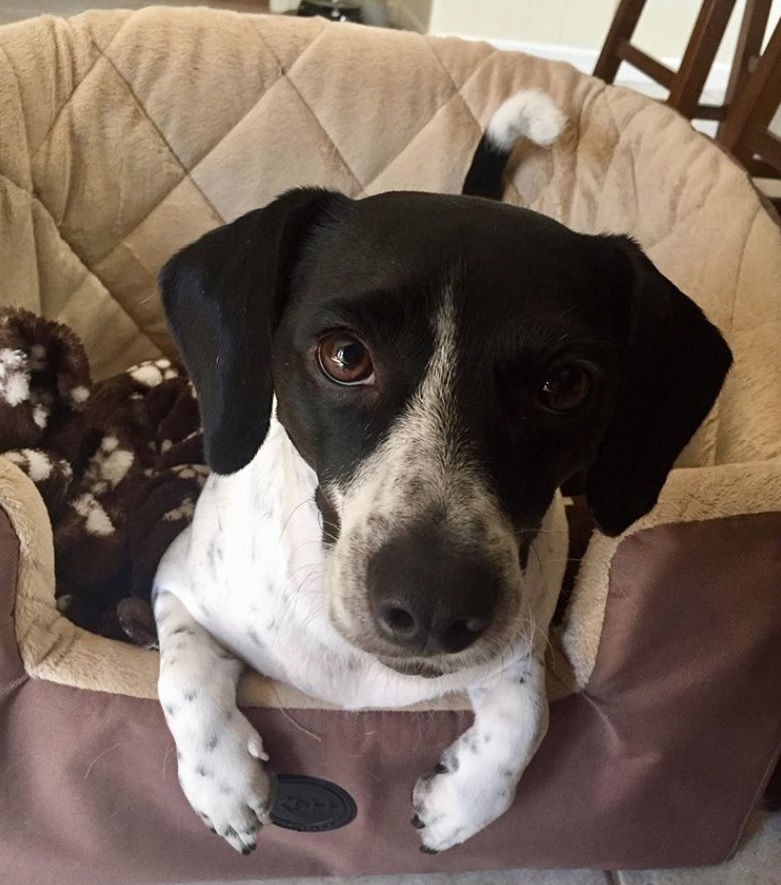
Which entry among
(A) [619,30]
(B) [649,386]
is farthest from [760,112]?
(B) [649,386]

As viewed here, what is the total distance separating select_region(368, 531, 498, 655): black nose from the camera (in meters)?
0.93

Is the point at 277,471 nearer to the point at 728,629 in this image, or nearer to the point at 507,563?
the point at 507,563

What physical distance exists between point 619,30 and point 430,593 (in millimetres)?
2903

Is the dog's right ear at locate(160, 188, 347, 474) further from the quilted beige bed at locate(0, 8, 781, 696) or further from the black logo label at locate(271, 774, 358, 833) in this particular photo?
the quilted beige bed at locate(0, 8, 781, 696)

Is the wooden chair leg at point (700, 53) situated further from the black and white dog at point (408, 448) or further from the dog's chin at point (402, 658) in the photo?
the dog's chin at point (402, 658)

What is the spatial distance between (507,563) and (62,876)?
3.06ft

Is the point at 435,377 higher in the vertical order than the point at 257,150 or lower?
higher

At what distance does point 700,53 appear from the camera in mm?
2779

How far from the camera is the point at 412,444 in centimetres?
100

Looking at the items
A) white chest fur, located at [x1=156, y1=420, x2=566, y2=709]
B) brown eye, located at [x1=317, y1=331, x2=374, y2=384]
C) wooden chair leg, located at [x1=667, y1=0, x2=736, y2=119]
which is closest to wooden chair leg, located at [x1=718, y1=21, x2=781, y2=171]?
wooden chair leg, located at [x1=667, y1=0, x2=736, y2=119]

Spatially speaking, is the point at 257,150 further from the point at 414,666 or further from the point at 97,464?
the point at 414,666

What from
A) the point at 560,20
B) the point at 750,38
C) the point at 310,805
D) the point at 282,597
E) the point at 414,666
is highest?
the point at 750,38

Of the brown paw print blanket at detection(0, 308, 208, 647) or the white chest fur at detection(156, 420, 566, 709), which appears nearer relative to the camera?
the white chest fur at detection(156, 420, 566, 709)

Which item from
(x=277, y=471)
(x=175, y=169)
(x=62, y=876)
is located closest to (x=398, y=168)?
(x=175, y=169)
